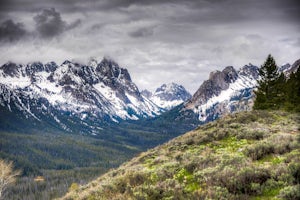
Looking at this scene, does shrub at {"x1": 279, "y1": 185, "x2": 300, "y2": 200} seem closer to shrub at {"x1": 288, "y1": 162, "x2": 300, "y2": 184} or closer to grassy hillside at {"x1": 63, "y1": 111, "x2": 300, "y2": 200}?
grassy hillside at {"x1": 63, "y1": 111, "x2": 300, "y2": 200}

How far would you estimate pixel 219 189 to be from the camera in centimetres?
1204

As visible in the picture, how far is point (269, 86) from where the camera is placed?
53.4 m

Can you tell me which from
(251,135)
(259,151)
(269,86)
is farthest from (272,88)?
(259,151)

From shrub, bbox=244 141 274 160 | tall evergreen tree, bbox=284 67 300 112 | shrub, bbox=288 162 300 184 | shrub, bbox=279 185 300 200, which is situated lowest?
shrub, bbox=279 185 300 200

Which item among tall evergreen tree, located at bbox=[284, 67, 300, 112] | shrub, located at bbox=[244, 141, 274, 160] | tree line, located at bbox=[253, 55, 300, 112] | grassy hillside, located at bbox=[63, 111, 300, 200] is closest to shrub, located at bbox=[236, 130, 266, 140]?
grassy hillside, located at bbox=[63, 111, 300, 200]

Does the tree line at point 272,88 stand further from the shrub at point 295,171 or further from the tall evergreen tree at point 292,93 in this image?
the shrub at point 295,171

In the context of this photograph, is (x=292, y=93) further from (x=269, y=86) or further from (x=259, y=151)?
(x=259, y=151)

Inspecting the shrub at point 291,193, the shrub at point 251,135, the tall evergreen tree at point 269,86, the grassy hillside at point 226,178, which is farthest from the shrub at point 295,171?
the tall evergreen tree at point 269,86

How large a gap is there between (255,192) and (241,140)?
10.9 meters

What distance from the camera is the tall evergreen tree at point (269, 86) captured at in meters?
52.4

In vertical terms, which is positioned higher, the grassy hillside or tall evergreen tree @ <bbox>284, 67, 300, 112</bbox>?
tall evergreen tree @ <bbox>284, 67, 300, 112</bbox>

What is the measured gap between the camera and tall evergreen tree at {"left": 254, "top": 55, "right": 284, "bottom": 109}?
52.4 m

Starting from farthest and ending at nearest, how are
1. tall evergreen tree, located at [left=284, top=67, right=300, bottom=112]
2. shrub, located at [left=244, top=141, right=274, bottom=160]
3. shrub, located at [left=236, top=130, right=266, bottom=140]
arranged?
tall evergreen tree, located at [left=284, top=67, right=300, bottom=112] → shrub, located at [left=236, top=130, right=266, bottom=140] → shrub, located at [left=244, top=141, right=274, bottom=160]

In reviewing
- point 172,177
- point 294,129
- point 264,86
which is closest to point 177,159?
point 172,177
